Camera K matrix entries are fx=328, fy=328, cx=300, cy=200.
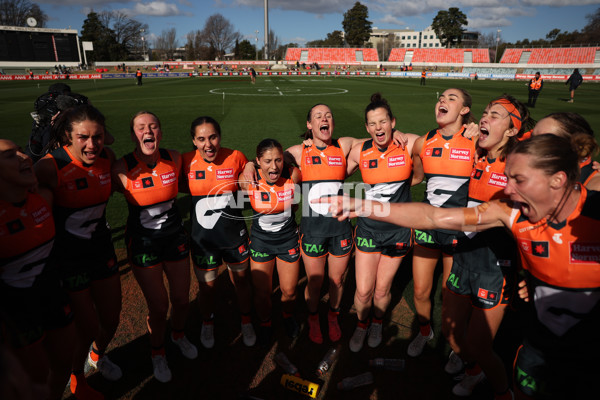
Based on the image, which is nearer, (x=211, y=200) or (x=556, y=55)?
(x=211, y=200)

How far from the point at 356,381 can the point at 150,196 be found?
3.13 meters

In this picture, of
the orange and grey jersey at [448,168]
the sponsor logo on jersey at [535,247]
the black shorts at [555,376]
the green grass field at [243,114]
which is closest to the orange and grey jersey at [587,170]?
the orange and grey jersey at [448,168]

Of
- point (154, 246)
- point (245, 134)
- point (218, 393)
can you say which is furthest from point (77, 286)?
point (245, 134)

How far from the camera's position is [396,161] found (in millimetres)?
4215

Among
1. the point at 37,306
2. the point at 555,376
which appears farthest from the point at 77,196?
the point at 555,376

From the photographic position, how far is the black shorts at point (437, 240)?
3912mm

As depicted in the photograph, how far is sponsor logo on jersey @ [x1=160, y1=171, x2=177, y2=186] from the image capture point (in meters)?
3.82

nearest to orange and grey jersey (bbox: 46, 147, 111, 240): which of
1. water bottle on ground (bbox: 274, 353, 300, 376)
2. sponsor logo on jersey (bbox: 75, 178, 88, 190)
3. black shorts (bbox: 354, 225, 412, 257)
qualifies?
sponsor logo on jersey (bbox: 75, 178, 88, 190)

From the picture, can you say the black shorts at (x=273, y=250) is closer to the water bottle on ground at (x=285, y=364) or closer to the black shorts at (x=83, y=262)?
the water bottle on ground at (x=285, y=364)

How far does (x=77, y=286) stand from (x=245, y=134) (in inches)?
Answer: 482

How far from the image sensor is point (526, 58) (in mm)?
72750

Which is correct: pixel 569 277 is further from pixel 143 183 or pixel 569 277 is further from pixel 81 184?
pixel 81 184

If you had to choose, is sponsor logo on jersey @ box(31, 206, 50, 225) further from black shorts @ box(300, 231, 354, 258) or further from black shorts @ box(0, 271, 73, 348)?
black shorts @ box(300, 231, 354, 258)

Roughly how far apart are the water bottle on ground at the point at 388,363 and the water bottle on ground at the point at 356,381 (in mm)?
250
